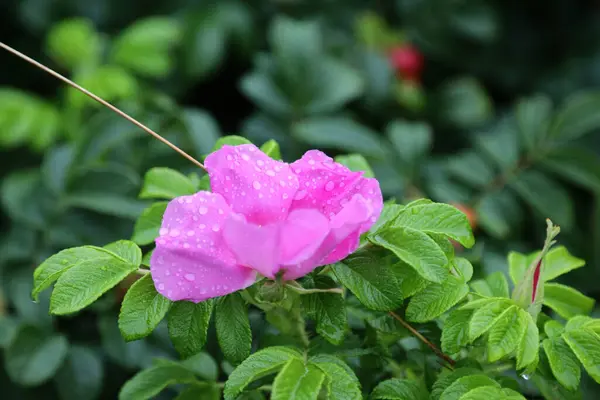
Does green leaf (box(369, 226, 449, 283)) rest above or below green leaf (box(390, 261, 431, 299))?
above

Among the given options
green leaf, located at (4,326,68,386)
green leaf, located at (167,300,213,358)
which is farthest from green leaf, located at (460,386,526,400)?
green leaf, located at (4,326,68,386)

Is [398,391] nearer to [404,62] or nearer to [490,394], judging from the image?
[490,394]

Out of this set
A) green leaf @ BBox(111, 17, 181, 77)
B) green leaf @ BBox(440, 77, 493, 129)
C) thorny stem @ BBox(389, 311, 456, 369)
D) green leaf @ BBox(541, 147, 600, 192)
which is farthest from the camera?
Answer: green leaf @ BBox(440, 77, 493, 129)

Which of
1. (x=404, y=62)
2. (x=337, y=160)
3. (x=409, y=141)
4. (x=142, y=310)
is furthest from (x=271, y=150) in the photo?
(x=404, y=62)

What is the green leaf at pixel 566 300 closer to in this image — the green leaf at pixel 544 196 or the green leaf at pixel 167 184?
the green leaf at pixel 167 184

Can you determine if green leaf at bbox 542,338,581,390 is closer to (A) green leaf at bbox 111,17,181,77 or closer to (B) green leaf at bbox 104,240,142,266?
(B) green leaf at bbox 104,240,142,266

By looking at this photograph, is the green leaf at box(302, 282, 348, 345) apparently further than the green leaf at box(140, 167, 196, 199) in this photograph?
No

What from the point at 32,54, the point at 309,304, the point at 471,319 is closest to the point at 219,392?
the point at 309,304
